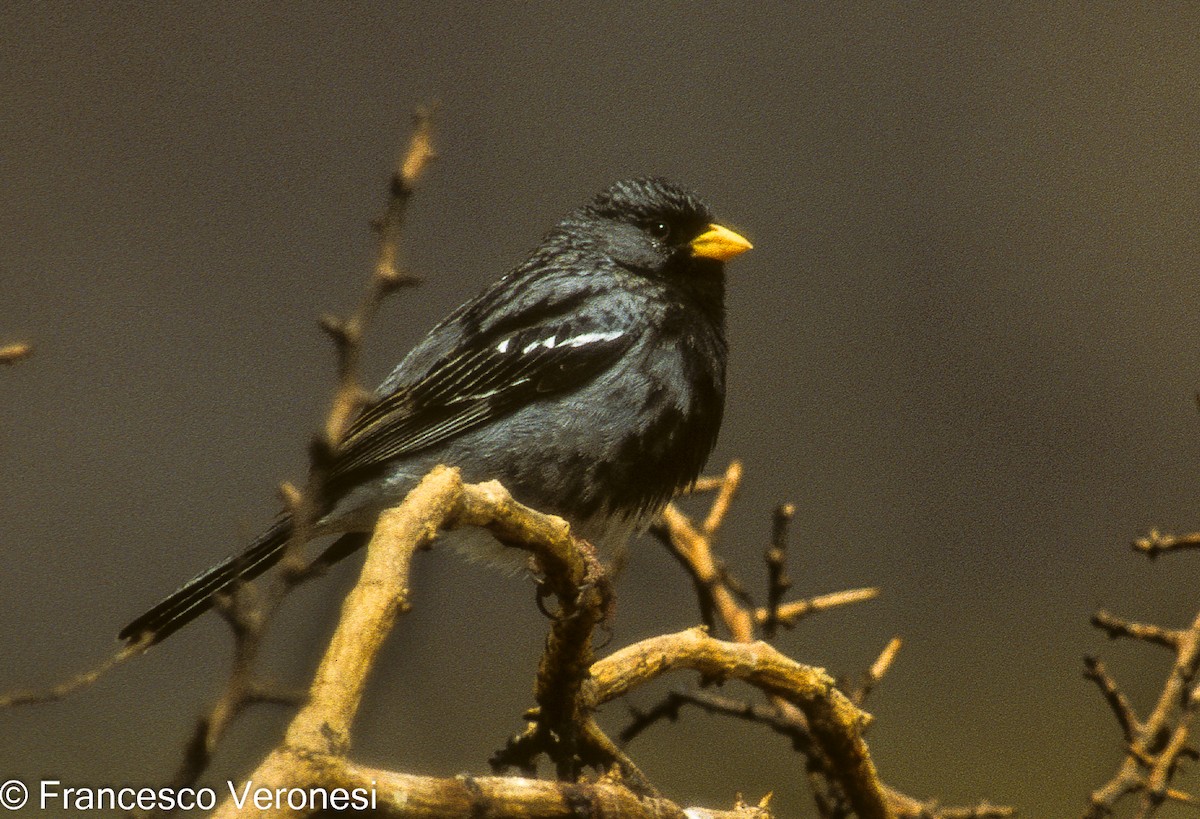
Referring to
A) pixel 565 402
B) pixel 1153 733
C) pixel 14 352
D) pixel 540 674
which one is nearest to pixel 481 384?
pixel 565 402

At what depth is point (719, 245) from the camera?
3.28 meters

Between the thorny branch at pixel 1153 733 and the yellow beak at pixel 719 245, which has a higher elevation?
the yellow beak at pixel 719 245

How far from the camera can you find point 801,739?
2.54 metres

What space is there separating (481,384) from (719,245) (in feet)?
2.37

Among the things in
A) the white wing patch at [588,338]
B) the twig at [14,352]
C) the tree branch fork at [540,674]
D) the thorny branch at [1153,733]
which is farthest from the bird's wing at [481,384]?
the twig at [14,352]

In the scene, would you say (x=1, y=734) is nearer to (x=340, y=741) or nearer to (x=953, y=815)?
(x=340, y=741)

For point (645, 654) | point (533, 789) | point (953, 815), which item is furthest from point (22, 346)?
point (953, 815)

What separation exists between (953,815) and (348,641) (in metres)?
1.68

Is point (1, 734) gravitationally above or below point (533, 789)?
below

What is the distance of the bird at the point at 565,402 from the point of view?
285 cm

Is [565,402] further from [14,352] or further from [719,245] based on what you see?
[14,352]

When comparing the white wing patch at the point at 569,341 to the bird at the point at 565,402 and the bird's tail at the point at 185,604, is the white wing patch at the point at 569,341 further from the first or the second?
the bird's tail at the point at 185,604

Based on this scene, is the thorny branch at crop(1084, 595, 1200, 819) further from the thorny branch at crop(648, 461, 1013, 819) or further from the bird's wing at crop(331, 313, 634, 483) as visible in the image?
the bird's wing at crop(331, 313, 634, 483)

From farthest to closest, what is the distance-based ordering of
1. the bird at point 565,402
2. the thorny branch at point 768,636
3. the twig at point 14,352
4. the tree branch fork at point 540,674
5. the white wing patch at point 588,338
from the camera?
the white wing patch at point 588,338 → the bird at point 565,402 → the thorny branch at point 768,636 → the twig at point 14,352 → the tree branch fork at point 540,674
